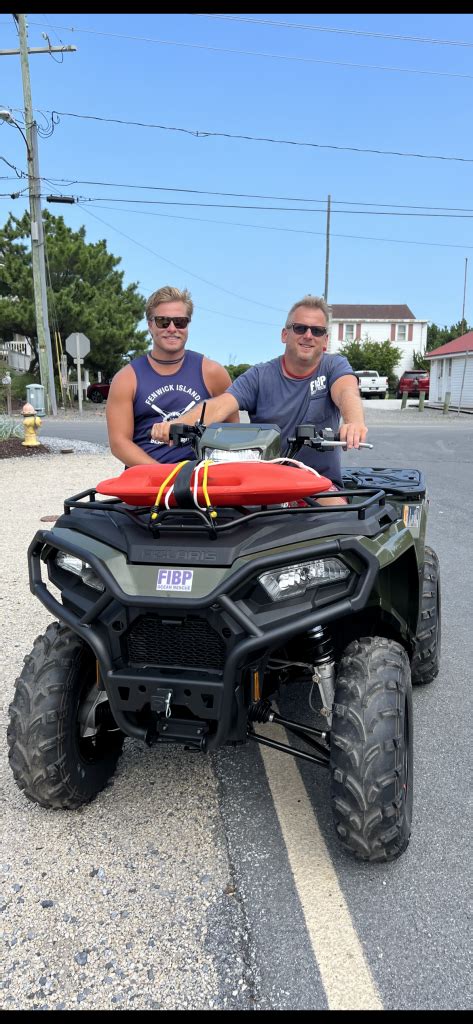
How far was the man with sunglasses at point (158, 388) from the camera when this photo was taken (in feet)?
12.8

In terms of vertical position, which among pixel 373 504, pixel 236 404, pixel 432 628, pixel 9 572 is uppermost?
pixel 236 404

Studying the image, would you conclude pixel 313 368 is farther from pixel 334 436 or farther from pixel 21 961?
pixel 21 961

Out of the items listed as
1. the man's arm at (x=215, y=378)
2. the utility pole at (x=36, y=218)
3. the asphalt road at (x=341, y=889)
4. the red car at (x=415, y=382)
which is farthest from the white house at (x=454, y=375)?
the asphalt road at (x=341, y=889)

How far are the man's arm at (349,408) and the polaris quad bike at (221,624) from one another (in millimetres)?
472

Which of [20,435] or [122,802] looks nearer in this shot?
[122,802]

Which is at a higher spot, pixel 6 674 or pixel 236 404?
pixel 236 404

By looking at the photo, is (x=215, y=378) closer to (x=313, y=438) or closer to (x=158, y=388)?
(x=158, y=388)

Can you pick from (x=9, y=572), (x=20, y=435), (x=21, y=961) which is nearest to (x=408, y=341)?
(x=20, y=435)

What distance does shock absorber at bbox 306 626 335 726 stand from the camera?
263 centimetres

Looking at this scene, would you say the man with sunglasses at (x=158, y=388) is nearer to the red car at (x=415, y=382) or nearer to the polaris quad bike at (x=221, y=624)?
the polaris quad bike at (x=221, y=624)

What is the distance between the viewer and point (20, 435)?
55.3ft

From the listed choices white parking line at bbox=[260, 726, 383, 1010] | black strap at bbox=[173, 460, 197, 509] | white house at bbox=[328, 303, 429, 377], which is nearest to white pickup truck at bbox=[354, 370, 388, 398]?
white house at bbox=[328, 303, 429, 377]

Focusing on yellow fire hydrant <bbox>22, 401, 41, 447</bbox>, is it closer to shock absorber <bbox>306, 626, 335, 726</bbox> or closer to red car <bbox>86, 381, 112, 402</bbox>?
shock absorber <bbox>306, 626, 335, 726</bbox>

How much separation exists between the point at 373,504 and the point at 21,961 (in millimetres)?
1771
